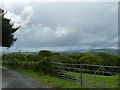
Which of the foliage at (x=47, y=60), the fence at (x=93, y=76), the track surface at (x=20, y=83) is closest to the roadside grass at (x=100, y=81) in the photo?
the fence at (x=93, y=76)

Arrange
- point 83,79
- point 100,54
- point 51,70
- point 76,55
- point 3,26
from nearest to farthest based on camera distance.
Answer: point 83,79 → point 51,70 → point 3,26 → point 76,55 → point 100,54

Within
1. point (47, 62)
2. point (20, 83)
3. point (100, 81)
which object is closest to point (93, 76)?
point (100, 81)

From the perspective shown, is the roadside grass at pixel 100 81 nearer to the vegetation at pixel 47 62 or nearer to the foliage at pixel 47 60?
the vegetation at pixel 47 62

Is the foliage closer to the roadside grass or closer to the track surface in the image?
the track surface

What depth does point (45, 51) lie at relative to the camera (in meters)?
17.8

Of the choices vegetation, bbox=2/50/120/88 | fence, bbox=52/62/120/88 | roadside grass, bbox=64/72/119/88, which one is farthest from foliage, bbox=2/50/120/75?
roadside grass, bbox=64/72/119/88

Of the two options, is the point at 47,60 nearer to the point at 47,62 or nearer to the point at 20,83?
the point at 47,62

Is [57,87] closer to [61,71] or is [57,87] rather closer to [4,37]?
[61,71]

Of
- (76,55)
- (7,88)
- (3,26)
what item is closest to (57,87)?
(7,88)

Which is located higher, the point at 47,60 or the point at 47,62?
the point at 47,60

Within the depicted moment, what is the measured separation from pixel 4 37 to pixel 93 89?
39.8 ft

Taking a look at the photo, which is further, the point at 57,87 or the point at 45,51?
the point at 45,51

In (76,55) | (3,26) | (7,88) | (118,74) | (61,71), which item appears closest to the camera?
(118,74)

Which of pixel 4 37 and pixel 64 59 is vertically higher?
pixel 4 37
